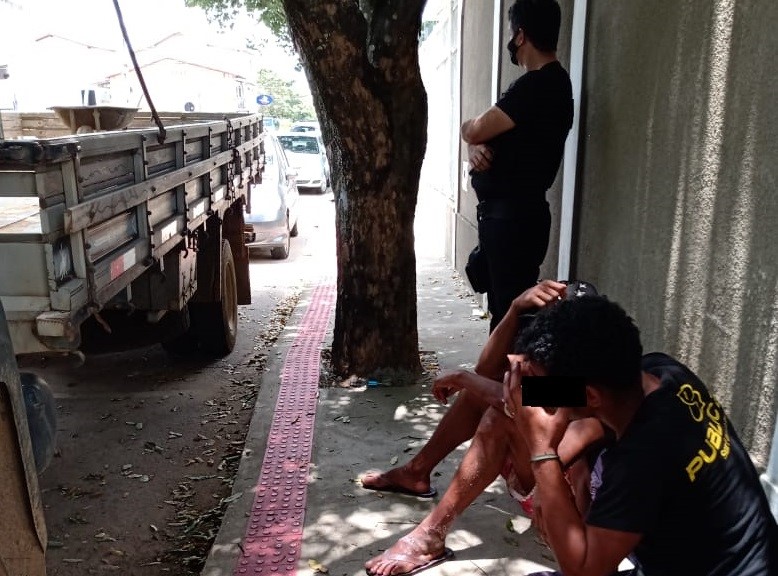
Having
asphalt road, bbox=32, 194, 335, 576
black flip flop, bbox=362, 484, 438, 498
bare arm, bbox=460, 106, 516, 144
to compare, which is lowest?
asphalt road, bbox=32, 194, 335, 576

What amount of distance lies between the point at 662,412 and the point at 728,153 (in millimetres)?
1070

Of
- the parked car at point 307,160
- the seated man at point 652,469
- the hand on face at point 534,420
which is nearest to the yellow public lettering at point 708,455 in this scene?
the seated man at point 652,469

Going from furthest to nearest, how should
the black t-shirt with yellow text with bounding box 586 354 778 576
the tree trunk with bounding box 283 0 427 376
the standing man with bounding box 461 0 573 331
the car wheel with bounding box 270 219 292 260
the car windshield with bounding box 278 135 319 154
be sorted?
the car windshield with bounding box 278 135 319 154, the car wheel with bounding box 270 219 292 260, the tree trunk with bounding box 283 0 427 376, the standing man with bounding box 461 0 573 331, the black t-shirt with yellow text with bounding box 586 354 778 576

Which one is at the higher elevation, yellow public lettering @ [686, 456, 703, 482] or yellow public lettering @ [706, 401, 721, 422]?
yellow public lettering @ [706, 401, 721, 422]

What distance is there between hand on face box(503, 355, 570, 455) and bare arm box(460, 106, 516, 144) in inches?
65.6

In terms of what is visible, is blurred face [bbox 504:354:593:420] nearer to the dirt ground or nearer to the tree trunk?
the dirt ground

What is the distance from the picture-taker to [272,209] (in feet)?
31.8

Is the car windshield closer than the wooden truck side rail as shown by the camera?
No

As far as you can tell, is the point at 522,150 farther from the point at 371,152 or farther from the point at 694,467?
the point at 694,467

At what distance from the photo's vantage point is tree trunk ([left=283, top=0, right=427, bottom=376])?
4.08m

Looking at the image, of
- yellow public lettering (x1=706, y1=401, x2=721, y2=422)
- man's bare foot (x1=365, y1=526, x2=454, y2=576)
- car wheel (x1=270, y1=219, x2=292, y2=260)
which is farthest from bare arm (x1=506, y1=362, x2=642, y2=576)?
car wheel (x1=270, y1=219, x2=292, y2=260)

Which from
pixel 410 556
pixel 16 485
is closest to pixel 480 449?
pixel 410 556

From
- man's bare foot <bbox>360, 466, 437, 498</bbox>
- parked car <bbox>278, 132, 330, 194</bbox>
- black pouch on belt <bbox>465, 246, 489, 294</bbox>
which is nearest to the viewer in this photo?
man's bare foot <bbox>360, 466, 437, 498</bbox>

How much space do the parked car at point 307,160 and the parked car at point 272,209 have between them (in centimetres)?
854
